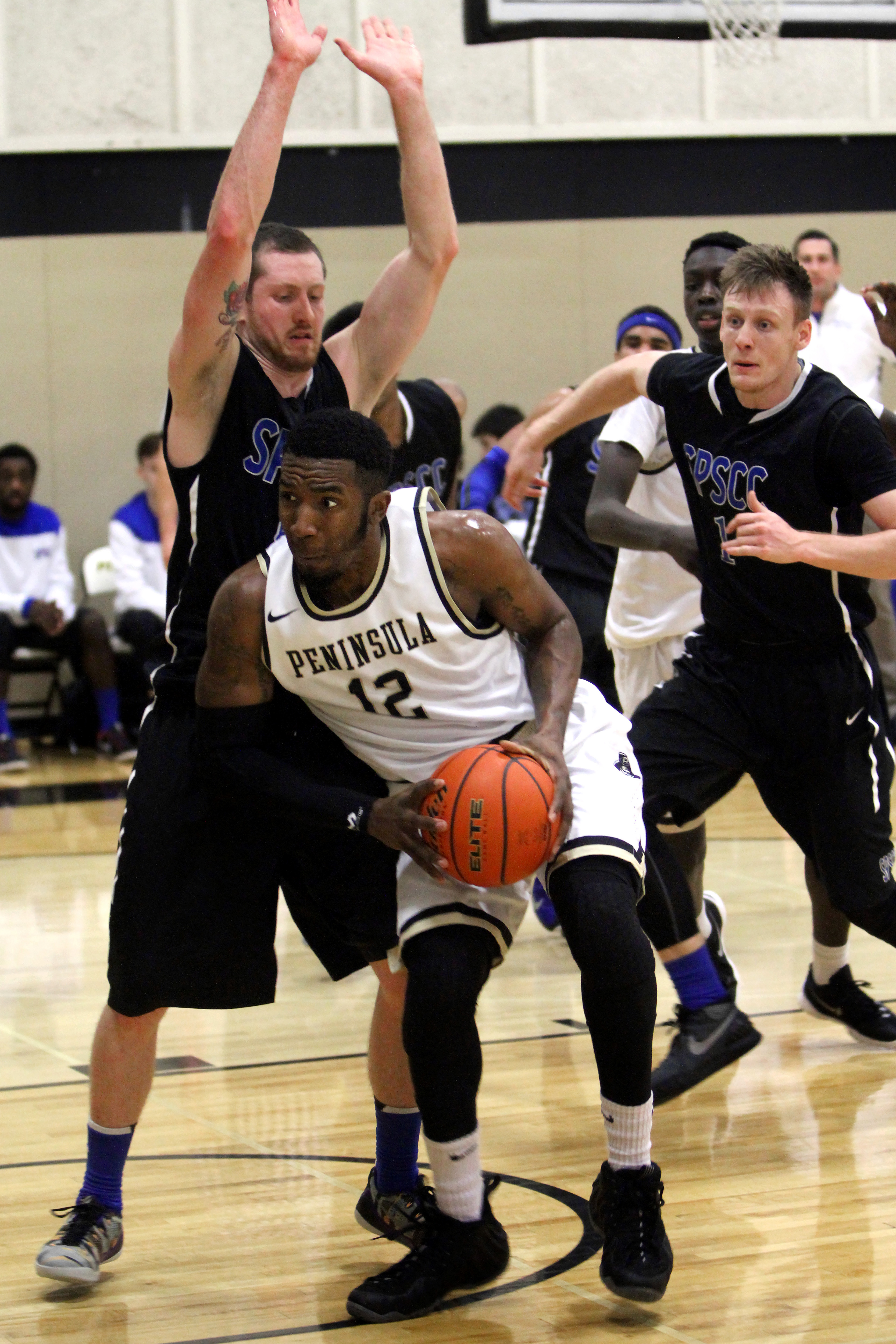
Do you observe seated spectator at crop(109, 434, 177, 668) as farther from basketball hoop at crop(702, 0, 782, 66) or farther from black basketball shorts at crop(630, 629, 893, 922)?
black basketball shorts at crop(630, 629, 893, 922)

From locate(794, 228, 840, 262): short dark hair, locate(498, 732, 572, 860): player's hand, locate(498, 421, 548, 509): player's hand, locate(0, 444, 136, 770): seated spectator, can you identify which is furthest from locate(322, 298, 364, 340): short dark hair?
locate(0, 444, 136, 770): seated spectator

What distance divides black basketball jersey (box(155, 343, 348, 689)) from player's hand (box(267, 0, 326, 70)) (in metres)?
0.55

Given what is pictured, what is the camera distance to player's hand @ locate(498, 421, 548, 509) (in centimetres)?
459

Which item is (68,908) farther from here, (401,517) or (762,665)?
(401,517)

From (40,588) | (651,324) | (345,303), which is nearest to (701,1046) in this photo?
(651,324)

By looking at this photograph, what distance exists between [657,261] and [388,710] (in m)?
9.57

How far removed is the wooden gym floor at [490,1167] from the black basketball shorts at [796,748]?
0.62 m

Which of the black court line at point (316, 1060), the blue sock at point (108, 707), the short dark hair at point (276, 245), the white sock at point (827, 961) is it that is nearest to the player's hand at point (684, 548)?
the white sock at point (827, 961)

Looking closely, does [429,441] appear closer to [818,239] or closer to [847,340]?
[847,340]

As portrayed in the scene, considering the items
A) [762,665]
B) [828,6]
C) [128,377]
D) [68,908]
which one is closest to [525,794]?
[762,665]

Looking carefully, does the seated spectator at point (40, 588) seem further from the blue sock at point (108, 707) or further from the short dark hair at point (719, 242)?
the short dark hair at point (719, 242)

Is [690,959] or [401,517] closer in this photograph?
[401,517]

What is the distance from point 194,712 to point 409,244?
105cm

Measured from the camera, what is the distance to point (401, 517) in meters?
3.10
